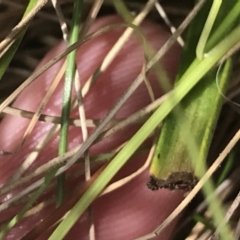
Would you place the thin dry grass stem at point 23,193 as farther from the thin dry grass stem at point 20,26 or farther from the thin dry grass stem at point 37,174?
the thin dry grass stem at point 20,26

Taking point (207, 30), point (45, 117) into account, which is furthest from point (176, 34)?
point (45, 117)

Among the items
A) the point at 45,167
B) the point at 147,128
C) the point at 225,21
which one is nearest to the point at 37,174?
the point at 45,167

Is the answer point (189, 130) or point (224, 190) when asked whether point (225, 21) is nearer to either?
point (189, 130)

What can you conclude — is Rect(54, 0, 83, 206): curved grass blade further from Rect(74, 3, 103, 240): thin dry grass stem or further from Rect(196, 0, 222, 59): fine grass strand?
Rect(196, 0, 222, 59): fine grass strand

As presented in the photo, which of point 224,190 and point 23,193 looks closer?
point 23,193

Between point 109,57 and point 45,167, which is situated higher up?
point 109,57

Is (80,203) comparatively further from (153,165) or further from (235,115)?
(235,115)
